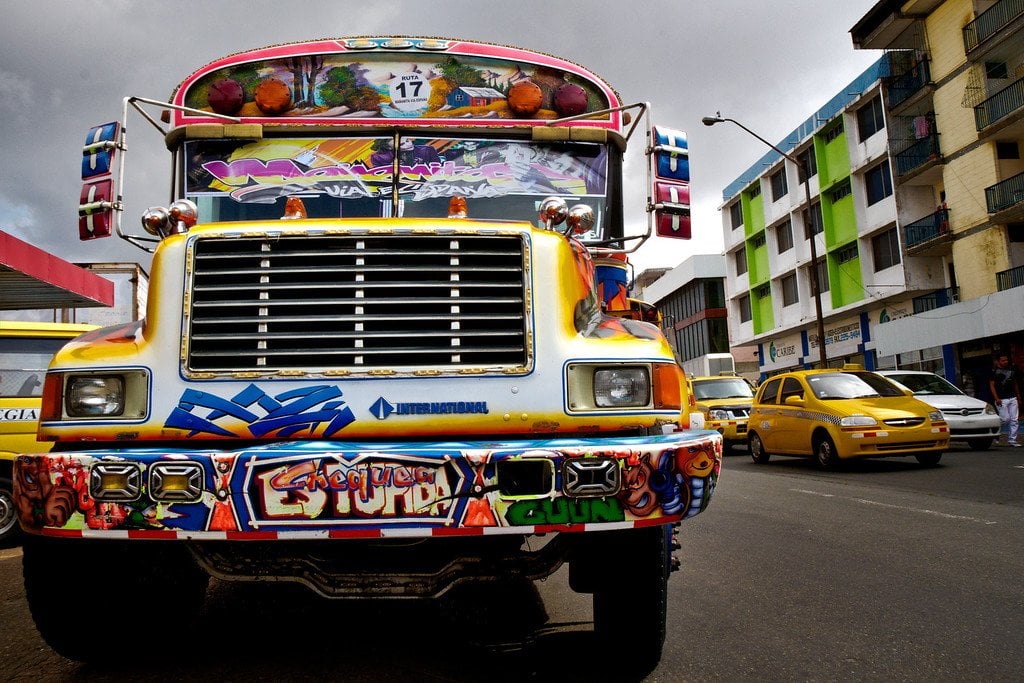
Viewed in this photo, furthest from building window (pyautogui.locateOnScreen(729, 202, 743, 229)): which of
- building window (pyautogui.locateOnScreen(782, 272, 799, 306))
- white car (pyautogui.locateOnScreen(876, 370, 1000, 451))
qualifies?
white car (pyautogui.locateOnScreen(876, 370, 1000, 451))

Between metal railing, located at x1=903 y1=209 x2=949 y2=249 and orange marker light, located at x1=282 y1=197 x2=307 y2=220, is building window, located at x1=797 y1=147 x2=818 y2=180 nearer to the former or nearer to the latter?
metal railing, located at x1=903 y1=209 x2=949 y2=249

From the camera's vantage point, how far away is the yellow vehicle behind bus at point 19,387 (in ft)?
22.9

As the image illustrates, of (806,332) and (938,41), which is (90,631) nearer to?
(938,41)

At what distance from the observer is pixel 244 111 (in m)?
4.77

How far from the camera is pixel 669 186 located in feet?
14.7

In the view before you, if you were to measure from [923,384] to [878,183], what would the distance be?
19514 mm

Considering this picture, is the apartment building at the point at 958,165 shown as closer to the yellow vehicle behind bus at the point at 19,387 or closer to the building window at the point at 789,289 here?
the building window at the point at 789,289

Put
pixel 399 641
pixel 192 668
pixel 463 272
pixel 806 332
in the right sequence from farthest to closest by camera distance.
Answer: pixel 806 332
pixel 399 641
pixel 192 668
pixel 463 272

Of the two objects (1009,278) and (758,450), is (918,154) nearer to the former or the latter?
(1009,278)

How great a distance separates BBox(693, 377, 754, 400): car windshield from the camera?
65.9ft

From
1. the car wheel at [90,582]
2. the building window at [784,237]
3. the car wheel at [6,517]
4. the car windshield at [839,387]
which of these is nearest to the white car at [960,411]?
the car windshield at [839,387]

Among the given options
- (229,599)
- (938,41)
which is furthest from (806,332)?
(229,599)

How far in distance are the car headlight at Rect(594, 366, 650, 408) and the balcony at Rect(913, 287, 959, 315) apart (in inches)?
1172

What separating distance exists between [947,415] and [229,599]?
1397 centimetres
